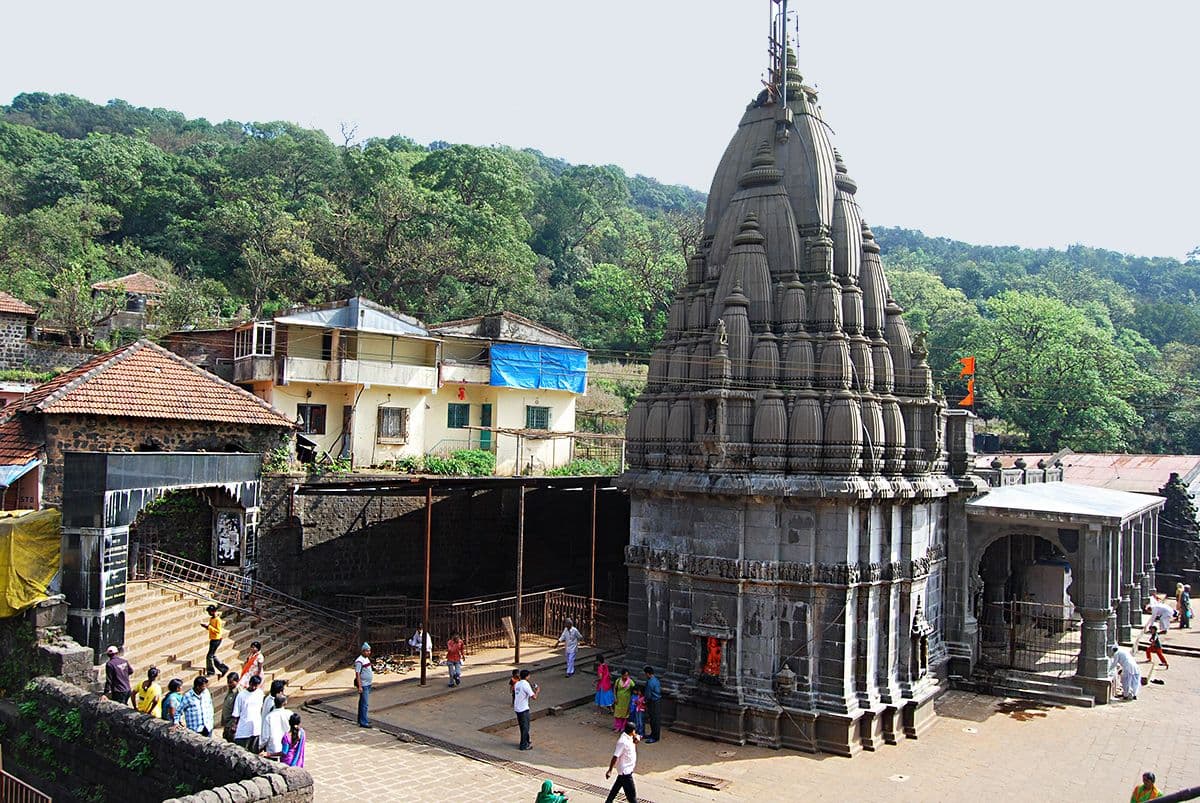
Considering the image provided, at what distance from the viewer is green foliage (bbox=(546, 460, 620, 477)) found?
110ft

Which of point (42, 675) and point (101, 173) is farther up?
point (101, 173)

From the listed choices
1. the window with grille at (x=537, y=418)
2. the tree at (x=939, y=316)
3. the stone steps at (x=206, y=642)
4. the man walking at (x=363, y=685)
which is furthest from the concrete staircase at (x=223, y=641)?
the tree at (x=939, y=316)

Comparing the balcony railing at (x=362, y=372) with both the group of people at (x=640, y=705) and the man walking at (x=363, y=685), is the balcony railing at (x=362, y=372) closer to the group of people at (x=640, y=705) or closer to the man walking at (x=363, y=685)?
the man walking at (x=363, y=685)

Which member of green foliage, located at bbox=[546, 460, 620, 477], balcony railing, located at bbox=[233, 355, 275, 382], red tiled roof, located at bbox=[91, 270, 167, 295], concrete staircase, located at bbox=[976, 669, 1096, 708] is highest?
red tiled roof, located at bbox=[91, 270, 167, 295]

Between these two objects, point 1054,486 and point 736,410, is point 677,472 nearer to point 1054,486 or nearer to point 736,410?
point 736,410

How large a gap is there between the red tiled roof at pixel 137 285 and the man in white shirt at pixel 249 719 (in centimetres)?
3185

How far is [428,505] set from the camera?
1886 cm

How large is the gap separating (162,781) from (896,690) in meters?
12.2

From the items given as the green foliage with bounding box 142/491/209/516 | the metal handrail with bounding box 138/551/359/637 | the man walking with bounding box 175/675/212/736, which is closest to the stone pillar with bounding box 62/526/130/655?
the metal handrail with bounding box 138/551/359/637

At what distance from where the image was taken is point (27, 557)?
15.5 m

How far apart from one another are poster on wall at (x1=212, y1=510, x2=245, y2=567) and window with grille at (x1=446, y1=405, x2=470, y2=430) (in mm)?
12027

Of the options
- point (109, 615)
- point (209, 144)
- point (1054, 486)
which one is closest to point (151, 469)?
point (109, 615)

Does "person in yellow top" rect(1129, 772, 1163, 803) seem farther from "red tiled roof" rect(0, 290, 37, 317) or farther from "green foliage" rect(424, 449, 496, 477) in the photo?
"red tiled roof" rect(0, 290, 37, 317)

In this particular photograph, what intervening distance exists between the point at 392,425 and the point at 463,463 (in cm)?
281
